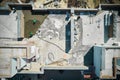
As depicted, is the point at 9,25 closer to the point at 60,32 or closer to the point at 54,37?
the point at 54,37

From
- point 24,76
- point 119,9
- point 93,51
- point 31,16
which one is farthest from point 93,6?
point 24,76

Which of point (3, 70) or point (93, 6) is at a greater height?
point (93, 6)

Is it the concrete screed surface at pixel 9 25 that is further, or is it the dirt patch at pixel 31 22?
the dirt patch at pixel 31 22

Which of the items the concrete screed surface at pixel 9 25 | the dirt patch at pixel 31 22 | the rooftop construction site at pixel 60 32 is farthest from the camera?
the dirt patch at pixel 31 22

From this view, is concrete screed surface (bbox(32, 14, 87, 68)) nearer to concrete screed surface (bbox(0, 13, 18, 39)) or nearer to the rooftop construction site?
the rooftop construction site

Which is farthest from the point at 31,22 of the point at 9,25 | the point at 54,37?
the point at 54,37

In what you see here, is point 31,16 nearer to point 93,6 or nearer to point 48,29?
point 48,29

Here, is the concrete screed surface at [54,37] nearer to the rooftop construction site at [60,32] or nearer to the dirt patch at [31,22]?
the rooftop construction site at [60,32]

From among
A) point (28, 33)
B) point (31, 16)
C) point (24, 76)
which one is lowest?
point (24, 76)

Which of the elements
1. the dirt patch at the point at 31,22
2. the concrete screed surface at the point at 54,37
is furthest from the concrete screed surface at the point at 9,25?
the concrete screed surface at the point at 54,37
